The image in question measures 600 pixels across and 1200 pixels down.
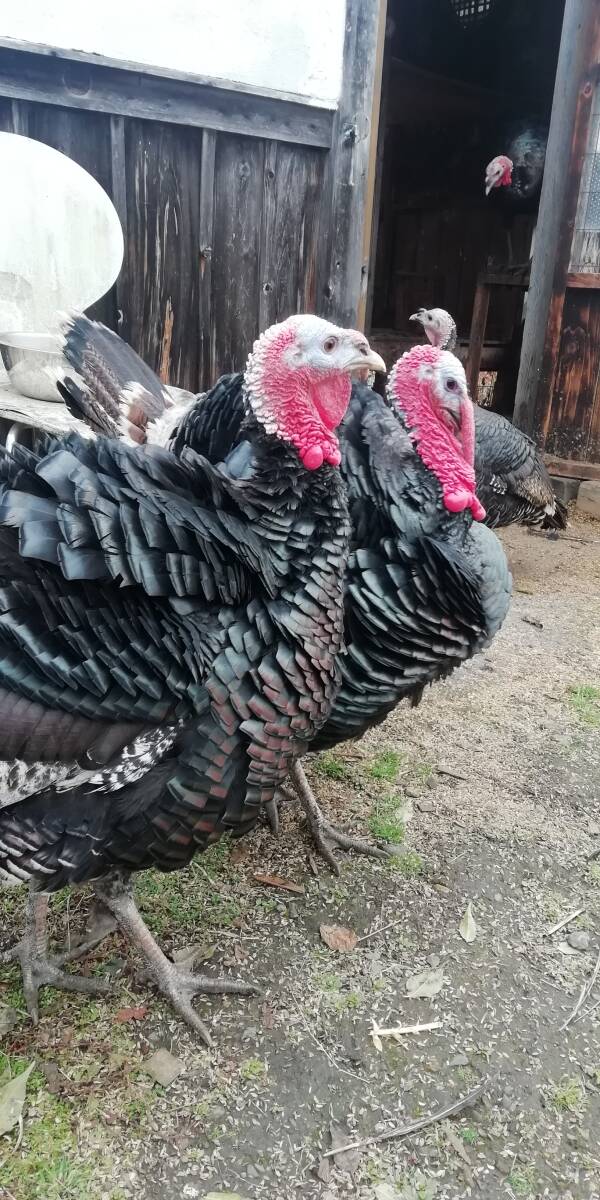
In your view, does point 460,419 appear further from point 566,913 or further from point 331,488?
point 566,913

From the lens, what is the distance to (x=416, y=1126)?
190 centimetres

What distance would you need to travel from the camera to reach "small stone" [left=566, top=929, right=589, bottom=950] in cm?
245

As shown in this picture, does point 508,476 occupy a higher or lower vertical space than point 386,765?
higher

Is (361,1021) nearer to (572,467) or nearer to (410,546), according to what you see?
(410,546)

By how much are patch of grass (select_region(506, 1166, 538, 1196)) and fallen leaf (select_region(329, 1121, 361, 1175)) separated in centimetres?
34

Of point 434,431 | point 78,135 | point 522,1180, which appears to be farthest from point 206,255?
point 522,1180

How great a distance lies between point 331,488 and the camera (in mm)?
2049

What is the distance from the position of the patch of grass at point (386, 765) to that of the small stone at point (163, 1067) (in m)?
1.40

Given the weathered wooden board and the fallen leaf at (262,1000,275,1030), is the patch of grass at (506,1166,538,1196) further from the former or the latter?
the weathered wooden board

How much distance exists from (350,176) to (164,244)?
3.87 feet

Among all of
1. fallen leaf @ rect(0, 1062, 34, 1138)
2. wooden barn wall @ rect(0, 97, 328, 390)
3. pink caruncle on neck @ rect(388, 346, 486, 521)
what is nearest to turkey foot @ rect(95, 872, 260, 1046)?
fallen leaf @ rect(0, 1062, 34, 1138)

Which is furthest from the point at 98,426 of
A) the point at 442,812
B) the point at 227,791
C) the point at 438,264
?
the point at 438,264

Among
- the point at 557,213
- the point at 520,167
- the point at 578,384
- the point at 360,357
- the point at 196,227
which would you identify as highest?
the point at 520,167

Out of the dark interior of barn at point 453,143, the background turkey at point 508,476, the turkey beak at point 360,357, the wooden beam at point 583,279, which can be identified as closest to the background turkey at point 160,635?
the turkey beak at point 360,357
